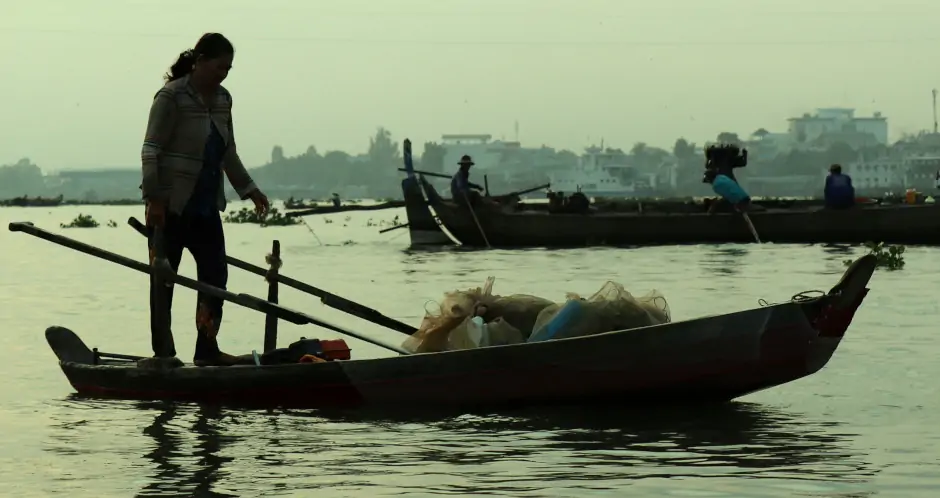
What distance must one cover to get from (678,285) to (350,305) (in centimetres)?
1136

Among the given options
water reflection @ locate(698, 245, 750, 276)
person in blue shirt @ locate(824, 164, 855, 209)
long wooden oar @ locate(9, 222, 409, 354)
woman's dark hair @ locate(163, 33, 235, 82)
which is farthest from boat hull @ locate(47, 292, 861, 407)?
person in blue shirt @ locate(824, 164, 855, 209)

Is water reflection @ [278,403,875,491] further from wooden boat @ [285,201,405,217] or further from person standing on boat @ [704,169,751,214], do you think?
person standing on boat @ [704,169,751,214]

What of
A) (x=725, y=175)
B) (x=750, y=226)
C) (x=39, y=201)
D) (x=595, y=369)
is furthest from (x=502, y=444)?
(x=39, y=201)

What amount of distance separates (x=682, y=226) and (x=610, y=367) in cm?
2376

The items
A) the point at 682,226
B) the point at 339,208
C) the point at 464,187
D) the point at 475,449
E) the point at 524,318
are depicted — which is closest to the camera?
the point at 475,449

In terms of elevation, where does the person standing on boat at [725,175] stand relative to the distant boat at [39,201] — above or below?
above

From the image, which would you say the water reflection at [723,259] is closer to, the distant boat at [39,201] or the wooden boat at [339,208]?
the wooden boat at [339,208]

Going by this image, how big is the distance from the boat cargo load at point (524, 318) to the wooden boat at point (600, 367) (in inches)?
19.1

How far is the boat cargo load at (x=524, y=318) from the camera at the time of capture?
9062mm

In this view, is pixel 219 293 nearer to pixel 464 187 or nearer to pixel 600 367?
pixel 600 367

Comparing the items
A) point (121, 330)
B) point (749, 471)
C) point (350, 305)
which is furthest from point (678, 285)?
point (749, 471)

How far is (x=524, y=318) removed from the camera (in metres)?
9.48

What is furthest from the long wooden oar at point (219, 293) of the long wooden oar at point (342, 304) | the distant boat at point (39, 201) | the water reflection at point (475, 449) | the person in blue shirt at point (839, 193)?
the distant boat at point (39, 201)

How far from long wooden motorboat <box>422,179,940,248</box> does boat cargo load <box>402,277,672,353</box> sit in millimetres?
22362
